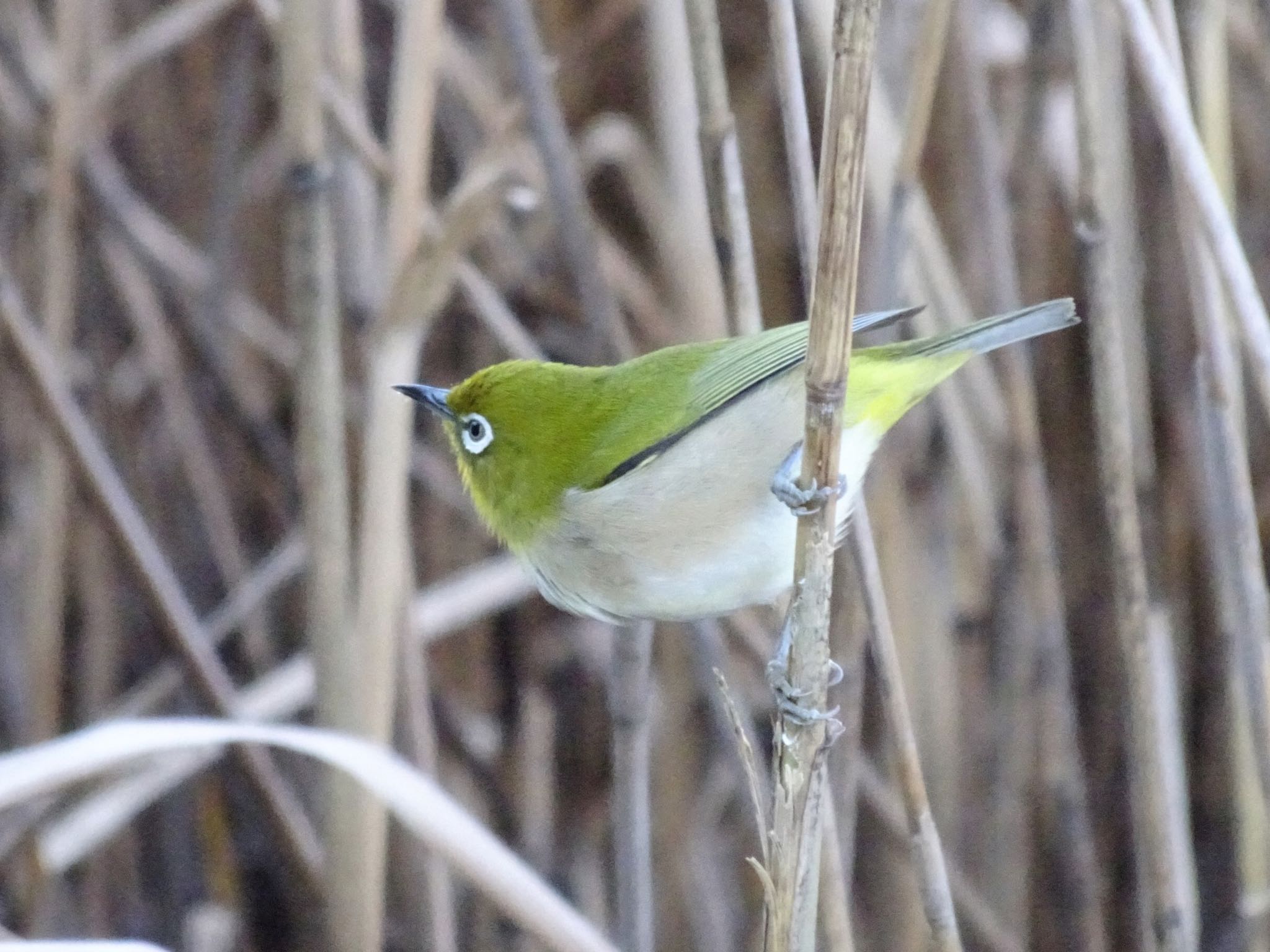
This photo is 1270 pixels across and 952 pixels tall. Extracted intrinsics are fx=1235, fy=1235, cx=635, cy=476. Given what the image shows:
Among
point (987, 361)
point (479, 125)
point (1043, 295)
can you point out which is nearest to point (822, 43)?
point (987, 361)

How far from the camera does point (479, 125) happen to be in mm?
2303

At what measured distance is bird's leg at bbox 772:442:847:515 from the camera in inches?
39.1

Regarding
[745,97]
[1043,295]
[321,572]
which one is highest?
[745,97]

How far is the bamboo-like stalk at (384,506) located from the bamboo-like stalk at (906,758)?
553 millimetres

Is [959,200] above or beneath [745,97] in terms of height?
beneath

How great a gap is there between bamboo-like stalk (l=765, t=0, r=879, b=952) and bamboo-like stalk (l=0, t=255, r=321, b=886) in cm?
89

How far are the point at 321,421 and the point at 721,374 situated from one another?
1.60 feet

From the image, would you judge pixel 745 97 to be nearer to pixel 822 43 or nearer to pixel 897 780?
pixel 822 43

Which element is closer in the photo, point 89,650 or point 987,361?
point 987,361

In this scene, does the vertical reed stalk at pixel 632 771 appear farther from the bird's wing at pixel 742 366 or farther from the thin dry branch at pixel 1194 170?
the thin dry branch at pixel 1194 170

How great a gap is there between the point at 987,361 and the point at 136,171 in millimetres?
1781

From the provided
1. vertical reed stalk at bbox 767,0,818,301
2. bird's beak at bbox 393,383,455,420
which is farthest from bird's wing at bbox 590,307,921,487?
bird's beak at bbox 393,383,455,420

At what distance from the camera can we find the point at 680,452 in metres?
1.30

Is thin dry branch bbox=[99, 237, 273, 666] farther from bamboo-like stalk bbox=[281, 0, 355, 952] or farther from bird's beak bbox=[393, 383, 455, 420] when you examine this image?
bird's beak bbox=[393, 383, 455, 420]
